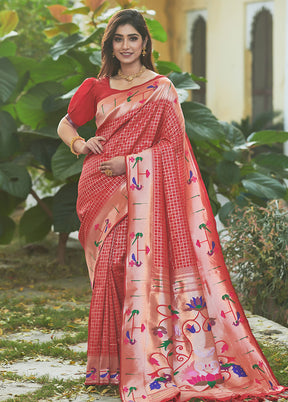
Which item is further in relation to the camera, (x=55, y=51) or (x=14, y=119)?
(x=14, y=119)

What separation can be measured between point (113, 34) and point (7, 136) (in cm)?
319

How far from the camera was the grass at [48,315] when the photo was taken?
3158mm

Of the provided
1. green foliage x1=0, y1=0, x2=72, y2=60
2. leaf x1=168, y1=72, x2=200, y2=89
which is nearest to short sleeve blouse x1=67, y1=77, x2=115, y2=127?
leaf x1=168, y1=72, x2=200, y2=89

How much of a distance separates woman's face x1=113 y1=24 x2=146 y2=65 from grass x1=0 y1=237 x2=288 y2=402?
58.6 inches

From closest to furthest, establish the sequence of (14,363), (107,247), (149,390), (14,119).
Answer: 1. (149,390)
2. (107,247)
3. (14,363)
4. (14,119)

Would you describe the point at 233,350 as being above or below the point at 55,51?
below

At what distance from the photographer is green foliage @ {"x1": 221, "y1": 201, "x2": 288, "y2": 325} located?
4.60 meters

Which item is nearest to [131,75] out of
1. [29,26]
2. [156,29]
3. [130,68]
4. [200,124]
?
[130,68]

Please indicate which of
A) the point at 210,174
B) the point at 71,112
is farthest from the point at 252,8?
the point at 71,112

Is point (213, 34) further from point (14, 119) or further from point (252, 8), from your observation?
point (14, 119)

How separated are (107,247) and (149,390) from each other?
64cm

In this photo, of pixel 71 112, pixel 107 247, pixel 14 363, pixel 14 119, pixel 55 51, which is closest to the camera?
pixel 107 247

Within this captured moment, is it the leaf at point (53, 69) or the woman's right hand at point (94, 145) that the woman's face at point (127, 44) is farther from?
the leaf at point (53, 69)

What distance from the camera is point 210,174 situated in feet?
19.6
